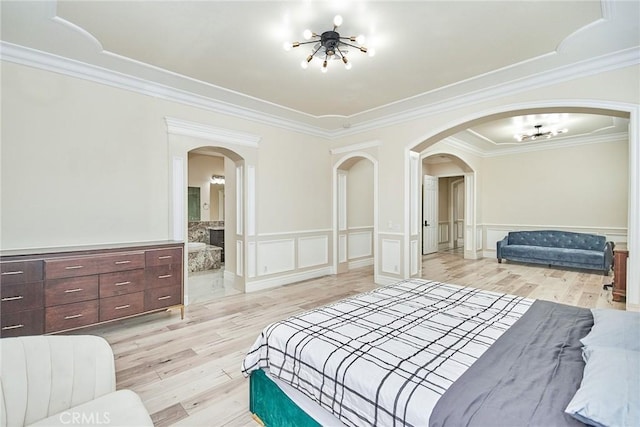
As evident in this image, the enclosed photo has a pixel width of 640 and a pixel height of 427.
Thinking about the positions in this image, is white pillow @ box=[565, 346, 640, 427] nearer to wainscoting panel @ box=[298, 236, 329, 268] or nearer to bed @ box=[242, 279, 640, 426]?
bed @ box=[242, 279, 640, 426]

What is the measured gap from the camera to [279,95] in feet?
14.2

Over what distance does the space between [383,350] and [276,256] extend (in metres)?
3.95

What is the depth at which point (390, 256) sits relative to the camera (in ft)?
17.7

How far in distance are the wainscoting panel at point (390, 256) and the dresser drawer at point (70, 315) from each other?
425 centimetres

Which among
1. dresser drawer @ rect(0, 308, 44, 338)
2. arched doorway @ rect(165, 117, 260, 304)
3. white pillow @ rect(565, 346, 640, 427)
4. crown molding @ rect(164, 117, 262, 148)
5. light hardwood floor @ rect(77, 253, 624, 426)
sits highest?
crown molding @ rect(164, 117, 262, 148)

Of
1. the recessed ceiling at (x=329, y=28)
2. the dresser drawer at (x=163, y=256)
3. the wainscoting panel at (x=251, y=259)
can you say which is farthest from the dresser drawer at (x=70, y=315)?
the recessed ceiling at (x=329, y=28)

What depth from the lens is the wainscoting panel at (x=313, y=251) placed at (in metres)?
5.79

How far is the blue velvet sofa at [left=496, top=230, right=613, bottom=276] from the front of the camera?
19.9ft

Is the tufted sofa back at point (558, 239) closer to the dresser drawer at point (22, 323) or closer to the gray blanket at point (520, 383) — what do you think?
the gray blanket at point (520, 383)

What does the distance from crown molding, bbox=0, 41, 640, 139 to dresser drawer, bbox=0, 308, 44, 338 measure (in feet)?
8.27

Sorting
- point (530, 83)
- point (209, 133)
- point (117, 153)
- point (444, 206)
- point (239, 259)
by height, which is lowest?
point (239, 259)

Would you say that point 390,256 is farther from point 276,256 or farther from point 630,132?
point 630,132

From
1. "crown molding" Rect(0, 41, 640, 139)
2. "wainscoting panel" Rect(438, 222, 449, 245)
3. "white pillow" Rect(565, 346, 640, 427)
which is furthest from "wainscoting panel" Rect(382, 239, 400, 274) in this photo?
"wainscoting panel" Rect(438, 222, 449, 245)
